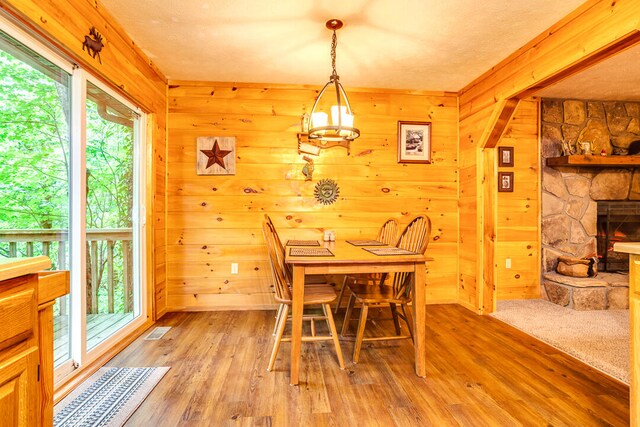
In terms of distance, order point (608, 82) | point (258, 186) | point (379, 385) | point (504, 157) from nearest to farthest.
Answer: point (379, 385) → point (608, 82) → point (258, 186) → point (504, 157)

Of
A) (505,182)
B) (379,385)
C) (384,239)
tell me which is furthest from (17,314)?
(505,182)

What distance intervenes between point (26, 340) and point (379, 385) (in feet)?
5.48

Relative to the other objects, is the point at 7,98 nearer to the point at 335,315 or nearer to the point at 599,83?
the point at 335,315

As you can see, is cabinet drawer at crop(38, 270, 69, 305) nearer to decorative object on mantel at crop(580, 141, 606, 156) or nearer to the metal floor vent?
the metal floor vent

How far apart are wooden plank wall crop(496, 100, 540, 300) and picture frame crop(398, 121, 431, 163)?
867 millimetres

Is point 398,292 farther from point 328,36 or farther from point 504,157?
point 504,157

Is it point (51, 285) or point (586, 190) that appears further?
point (586, 190)

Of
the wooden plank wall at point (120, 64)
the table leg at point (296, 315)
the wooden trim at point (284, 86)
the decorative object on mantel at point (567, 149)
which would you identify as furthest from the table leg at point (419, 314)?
the decorative object on mantel at point (567, 149)

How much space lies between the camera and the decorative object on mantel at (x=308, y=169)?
334cm

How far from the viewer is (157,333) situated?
2678 mm

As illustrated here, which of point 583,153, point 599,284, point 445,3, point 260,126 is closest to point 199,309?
point 260,126

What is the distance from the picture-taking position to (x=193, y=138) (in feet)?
10.8

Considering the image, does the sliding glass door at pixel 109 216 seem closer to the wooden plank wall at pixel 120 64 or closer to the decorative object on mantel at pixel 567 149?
the wooden plank wall at pixel 120 64

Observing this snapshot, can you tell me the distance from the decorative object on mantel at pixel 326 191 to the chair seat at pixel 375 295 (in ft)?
3.57
